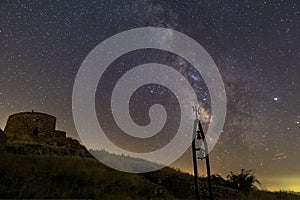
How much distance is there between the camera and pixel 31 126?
3628cm

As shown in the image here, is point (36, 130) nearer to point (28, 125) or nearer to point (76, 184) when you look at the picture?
point (28, 125)

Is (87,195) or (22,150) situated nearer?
(87,195)

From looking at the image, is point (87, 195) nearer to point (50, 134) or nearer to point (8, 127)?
point (50, 134)

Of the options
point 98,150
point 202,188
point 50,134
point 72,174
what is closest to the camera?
point 72,174

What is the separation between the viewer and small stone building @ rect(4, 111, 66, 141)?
118ft

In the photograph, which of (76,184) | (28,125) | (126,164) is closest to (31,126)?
(28,125)

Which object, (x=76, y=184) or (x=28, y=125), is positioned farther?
(x=28, y=125)

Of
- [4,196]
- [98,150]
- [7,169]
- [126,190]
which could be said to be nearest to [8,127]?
A: [98,150]

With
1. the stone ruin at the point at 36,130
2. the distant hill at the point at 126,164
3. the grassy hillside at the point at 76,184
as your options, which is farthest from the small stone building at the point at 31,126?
the grassy hillside at the point at 76,184

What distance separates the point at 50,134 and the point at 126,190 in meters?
24.1

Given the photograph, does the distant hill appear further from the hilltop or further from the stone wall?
the stone wall

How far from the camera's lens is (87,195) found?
1216 cm

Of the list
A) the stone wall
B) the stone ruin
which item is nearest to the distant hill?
the stone ruin

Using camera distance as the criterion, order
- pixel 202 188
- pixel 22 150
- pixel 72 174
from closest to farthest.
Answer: pixel 72 174, pixel 202 188, pixel 22 150
